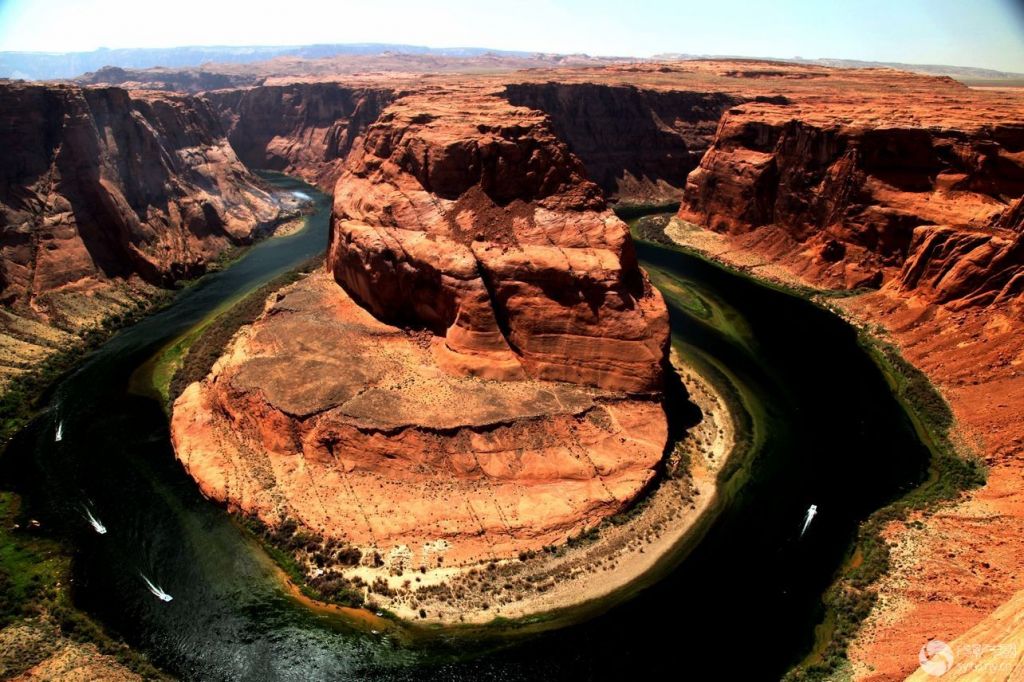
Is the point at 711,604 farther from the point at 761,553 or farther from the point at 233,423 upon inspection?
the point at 233,423

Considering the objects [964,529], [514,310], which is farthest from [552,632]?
[964,529]

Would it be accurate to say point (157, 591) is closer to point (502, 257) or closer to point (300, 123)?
point (502, 257)

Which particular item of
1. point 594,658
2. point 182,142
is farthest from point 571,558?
point 182,142

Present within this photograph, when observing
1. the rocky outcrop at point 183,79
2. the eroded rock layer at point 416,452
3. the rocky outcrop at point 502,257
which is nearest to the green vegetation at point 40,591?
the eroded rock layer at point 416,452

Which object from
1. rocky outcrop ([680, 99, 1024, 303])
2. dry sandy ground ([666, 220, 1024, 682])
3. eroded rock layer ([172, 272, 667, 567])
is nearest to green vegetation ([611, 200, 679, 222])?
rocky outcrop ([680, 99, 1024, 303])

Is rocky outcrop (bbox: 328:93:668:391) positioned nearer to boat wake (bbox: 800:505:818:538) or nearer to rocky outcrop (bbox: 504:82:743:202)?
boat wake (bbox: 800:505:818:538)

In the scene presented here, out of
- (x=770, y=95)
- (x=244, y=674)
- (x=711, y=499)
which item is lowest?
(x=244, y=674)
